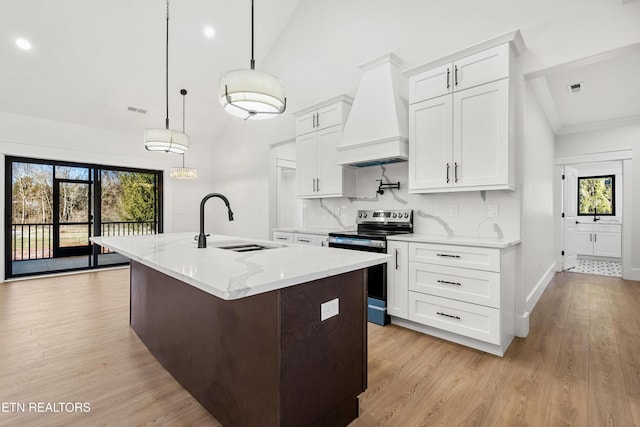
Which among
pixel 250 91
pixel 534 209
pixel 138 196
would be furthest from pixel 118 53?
pixel 534 209

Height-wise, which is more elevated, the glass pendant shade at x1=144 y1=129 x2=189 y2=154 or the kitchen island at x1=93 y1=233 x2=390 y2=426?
the glass pendant shade at x1=144 y1=129 x2=189 y2=154

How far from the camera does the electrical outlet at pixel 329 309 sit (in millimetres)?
1447

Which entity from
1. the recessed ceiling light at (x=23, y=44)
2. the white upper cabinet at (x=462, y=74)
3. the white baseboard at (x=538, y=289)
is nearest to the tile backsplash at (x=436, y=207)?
the white upper cabinet at (x=462, y=74)

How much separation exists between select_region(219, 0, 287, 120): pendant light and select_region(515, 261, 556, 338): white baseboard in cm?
285

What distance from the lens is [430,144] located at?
2.93 m

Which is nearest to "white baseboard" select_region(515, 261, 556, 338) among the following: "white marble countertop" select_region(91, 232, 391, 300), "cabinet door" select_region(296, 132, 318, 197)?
"white marble countertop" select_region(91, 232, 391, 300)

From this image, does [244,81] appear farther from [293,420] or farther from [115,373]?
[115,373]

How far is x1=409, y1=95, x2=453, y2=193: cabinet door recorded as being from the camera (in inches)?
111

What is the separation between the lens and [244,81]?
182 centimetres

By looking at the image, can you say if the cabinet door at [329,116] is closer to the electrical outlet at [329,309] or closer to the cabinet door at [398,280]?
the cabinet door at [398,280]

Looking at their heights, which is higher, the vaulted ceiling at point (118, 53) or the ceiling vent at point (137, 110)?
the vaulted ceiling at point (118, 53)

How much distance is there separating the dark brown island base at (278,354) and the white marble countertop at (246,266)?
0.33 feet

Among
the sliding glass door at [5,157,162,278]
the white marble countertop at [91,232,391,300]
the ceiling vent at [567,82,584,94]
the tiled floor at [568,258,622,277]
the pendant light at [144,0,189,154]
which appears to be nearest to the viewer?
the white marble countertop at [91,232,391,300]

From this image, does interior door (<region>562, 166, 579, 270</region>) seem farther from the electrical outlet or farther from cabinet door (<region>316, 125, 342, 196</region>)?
the electrical outlet
